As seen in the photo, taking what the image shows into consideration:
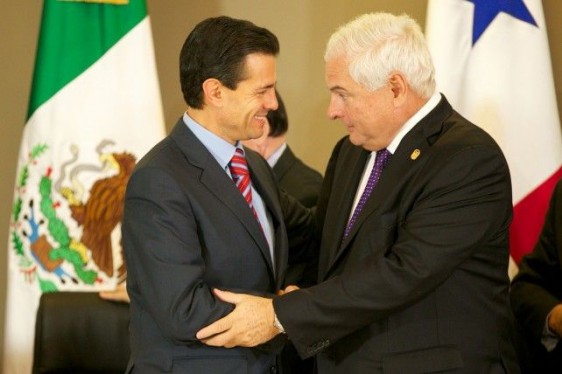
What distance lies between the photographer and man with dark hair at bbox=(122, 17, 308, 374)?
2270 millimetres

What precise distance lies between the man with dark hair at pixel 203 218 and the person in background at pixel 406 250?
3.3 inches

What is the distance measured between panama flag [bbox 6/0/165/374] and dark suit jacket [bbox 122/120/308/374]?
141cm

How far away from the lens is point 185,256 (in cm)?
226

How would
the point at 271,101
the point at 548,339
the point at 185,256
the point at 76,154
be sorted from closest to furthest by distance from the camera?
the point at 185,256 → the point at 271,101 → the point at 548,339 → the point at 76,154

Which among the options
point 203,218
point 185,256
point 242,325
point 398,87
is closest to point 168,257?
point 185,256

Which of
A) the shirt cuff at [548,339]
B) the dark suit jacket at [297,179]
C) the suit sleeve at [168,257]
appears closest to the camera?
the suit sleeve at [168,257]

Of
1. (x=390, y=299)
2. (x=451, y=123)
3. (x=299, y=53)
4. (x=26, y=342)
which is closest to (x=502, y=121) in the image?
(x=299, y=53)

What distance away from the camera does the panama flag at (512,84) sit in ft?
12.5

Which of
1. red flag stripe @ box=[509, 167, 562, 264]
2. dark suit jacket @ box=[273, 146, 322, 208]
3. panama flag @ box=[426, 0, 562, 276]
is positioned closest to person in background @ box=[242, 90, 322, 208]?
dark suit jacket @ box=[273, 146, 322, 208]

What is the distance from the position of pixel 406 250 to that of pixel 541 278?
1221 millimetres

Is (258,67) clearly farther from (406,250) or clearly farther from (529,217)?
(529,217)

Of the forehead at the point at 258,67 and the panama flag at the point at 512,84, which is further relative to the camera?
the panama flag at the point at 512,84

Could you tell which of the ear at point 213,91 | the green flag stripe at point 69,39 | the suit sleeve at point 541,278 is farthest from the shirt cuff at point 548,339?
the green flag stripe at point 69,39

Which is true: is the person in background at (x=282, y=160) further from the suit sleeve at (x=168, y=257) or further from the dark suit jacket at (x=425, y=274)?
the suit sleeve at (x=168, y=257)
